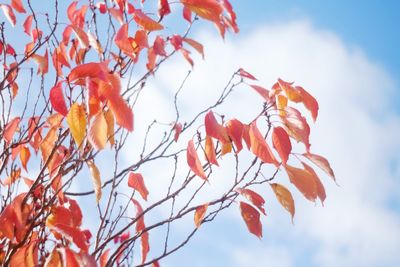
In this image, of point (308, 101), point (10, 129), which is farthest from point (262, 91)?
point (10, 129)

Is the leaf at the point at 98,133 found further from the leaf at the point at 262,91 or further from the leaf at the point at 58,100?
the leaf at the point at 262,91

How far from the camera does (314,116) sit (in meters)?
2.04

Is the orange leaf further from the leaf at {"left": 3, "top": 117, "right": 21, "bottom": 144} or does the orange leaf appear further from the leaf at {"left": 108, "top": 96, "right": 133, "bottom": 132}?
the leaf at {"left": 3, "top": 117, "right": 21, "bottom": 144}

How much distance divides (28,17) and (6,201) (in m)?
0.98

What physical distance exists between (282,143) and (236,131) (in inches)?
8.4

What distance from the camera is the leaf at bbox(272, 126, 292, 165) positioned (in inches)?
75.2

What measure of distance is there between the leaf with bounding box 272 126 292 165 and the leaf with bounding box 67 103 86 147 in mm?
673

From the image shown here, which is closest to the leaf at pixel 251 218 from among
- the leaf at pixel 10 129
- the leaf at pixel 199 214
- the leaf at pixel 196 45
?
the leaf at pixel 199 214

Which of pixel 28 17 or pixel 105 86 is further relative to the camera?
pixel 28 17

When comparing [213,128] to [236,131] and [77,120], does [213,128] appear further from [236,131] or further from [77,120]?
[77,120]

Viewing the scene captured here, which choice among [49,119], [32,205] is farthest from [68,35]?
[32,205]

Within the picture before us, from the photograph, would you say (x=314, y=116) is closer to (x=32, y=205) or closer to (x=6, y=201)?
(x=32, y=205)

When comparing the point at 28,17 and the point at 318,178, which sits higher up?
the point at 28,17

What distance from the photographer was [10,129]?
2553mm
